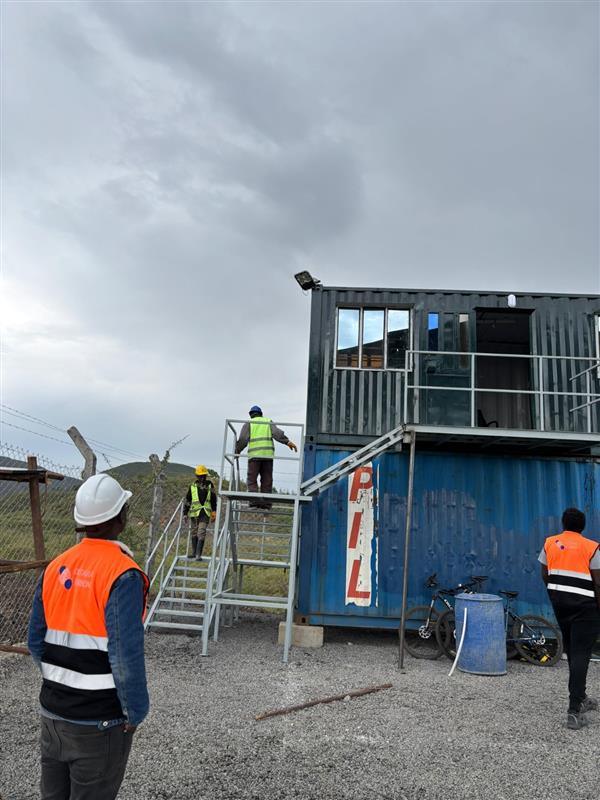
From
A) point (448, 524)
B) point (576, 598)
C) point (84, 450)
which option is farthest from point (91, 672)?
point (448, 524)

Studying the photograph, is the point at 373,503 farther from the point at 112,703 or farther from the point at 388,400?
the point at 112,703

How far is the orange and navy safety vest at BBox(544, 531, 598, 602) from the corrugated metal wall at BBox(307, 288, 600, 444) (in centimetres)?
442

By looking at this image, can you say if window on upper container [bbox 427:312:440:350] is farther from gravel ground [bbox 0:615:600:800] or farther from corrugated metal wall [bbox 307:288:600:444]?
gravel ground [bbox 0:615:600:800]

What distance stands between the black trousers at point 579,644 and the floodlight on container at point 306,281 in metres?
6.91

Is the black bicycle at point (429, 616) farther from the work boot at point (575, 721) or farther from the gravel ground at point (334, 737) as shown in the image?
the work boot at point (575, 721)

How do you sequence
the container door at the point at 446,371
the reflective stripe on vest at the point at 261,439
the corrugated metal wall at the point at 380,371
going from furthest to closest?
the container door at the point at 446,371 < the corrugated metal wall at the point at 380,371 < the reflective stripe on vest at the point at 261,439

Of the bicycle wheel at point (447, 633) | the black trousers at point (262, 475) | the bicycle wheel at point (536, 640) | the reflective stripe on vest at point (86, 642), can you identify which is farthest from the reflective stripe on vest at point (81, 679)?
the bicycle wheel at point (536, 640)

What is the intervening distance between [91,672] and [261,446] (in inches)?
269

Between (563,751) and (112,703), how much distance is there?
436 centimetres

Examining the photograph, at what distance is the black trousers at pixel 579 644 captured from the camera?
5582 millimetres

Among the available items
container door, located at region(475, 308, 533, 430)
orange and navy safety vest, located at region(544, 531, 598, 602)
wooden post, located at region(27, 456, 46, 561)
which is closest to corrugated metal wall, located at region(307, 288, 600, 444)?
container door, located at region(475, 308, 533, 430)

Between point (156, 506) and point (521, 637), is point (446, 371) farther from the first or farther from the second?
point (156, 506)

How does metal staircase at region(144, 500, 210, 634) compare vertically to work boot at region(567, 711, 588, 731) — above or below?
above

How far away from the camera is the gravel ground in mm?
4242
